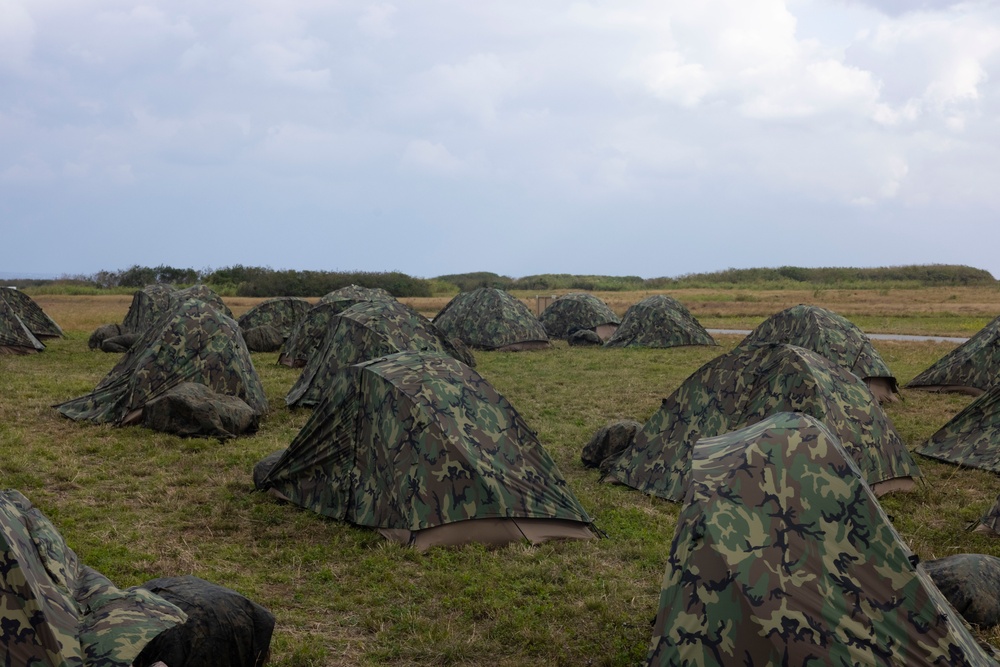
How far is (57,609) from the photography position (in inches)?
204

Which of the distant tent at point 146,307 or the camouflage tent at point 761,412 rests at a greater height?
the distant tent at point 146,307

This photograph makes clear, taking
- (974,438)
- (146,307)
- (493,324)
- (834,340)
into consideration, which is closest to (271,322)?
(146,307)

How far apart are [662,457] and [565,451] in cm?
250

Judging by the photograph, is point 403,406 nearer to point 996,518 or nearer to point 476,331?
point 996,518

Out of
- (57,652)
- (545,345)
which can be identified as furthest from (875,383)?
(57,652)

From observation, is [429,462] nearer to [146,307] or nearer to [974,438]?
[974,438]

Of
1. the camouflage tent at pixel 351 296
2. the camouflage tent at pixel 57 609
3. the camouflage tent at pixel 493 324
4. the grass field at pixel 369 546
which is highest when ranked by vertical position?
the camouflage tent at pixel 351 296

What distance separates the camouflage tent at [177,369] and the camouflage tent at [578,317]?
1679cm

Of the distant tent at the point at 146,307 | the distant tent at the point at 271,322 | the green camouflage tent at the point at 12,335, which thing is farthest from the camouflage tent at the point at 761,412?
the distant tent at the point at 146,307

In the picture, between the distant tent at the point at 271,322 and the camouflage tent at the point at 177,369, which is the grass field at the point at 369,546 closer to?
the camouflage tent at the point at 177,369

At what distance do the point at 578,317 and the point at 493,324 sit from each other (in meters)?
5.11

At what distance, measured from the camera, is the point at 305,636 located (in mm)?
6754

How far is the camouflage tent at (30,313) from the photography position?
27.7 m

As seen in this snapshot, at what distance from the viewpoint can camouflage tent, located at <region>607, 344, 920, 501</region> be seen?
10.2 metres
